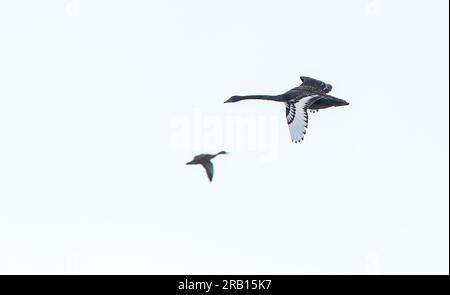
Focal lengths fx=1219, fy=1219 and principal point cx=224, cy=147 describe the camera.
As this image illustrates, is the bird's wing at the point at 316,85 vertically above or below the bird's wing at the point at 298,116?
above

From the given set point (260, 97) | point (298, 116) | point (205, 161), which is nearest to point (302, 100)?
point (298, 116)

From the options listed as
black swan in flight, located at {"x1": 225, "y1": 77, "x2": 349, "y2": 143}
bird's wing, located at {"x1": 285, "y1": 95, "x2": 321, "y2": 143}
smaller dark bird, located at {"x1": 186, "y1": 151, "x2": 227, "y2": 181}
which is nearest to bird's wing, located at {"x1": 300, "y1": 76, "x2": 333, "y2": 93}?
black swan in flight, located at {"x1": 225, "y1": 77, "x2": 349, "y2": 143}

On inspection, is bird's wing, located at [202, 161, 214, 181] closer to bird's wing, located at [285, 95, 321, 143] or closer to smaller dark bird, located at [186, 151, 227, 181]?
smaller dark bird, located at [186, 151, 227, 181]

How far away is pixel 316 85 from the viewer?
174ft

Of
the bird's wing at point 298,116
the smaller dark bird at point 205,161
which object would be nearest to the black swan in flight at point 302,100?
the bird's wing at point 298,116

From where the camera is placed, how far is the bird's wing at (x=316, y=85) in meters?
52.5

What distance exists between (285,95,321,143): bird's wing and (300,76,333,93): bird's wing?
3350mm

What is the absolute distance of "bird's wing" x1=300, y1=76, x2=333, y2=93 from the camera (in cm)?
5247

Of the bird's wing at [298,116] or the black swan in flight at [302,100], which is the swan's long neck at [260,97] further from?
A: the bird's wing at [298,116]

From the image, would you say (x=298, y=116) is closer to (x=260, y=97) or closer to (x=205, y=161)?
(x=205, y=161)

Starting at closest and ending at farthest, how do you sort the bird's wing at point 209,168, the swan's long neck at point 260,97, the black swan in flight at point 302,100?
1. the bird's wing at point 209,168
2. the black swan in flight at point 302,100
3. the swan's long neck at point 260,97

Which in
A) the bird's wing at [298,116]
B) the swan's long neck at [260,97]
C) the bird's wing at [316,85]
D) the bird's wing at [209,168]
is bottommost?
the bird's wing at [209,168]
